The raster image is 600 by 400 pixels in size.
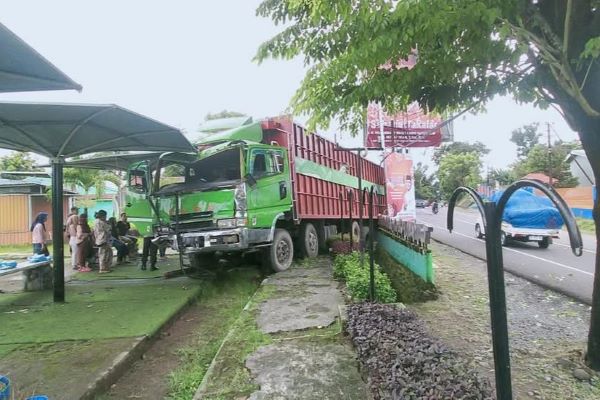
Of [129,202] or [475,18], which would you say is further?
[129,202]

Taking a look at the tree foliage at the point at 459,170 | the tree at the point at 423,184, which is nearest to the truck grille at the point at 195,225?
the tree foliage at the point at 459,170

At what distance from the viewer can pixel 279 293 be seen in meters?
6.47

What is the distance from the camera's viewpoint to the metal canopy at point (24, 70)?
2777mm

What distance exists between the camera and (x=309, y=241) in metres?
10.1

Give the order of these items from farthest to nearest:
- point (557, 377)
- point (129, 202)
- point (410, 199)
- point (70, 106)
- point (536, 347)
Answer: point (410, 199)
point (129, 202)
point (70, 106)
point (536, 347)
point (557, 377)

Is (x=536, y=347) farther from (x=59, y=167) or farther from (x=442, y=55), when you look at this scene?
(x=59, y=167)

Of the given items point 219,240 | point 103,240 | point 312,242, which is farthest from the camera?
point 312,242

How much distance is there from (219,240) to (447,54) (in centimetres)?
499

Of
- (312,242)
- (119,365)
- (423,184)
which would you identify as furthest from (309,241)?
(423,184)

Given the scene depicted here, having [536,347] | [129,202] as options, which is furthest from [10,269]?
[536,347]

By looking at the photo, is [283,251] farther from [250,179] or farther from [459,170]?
[459,170]

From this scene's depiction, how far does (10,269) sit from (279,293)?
4159 millimetres

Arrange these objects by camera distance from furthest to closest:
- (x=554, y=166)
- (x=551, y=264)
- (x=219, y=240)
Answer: (x=554, y=166)
(x=551, y=264)
(x=219, y=240)

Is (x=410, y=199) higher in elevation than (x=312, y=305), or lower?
higher
